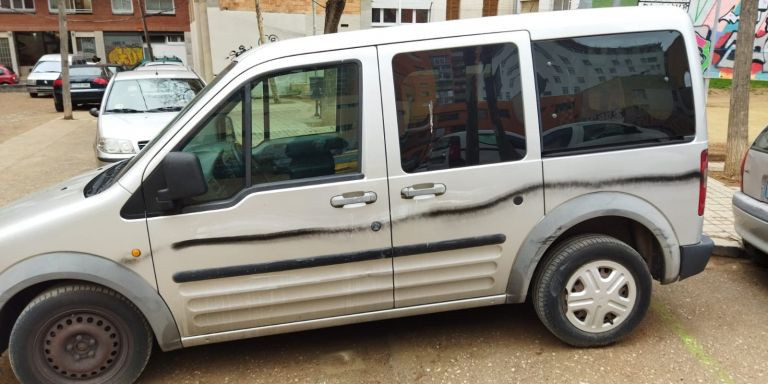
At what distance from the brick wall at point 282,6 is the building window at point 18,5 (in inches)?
903

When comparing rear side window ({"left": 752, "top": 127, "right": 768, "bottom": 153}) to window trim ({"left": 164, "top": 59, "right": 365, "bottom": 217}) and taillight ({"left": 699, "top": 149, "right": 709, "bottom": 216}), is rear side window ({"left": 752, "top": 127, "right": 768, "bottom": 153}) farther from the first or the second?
window trim ({"left": 164, "top": 59, "right": 365, "bottom": 217})

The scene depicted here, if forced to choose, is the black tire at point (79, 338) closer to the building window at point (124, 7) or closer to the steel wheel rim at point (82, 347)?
the steel wheel rim at point (82, 347)

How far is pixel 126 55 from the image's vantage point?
1607 inches

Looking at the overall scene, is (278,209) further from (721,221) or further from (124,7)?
(124,7)

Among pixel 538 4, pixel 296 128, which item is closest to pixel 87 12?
pixel 538 4

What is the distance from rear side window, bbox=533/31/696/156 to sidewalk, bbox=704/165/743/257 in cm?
241

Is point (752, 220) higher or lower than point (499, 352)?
higher

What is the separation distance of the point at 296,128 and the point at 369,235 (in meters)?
0.81

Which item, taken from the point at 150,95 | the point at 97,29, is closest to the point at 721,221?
the point at 150,95

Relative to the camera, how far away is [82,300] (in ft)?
9.88

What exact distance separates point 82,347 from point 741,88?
808 cm

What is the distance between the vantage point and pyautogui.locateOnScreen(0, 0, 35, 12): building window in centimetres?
3906

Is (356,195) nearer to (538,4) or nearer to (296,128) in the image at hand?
(296,128)

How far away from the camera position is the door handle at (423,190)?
3154mm
